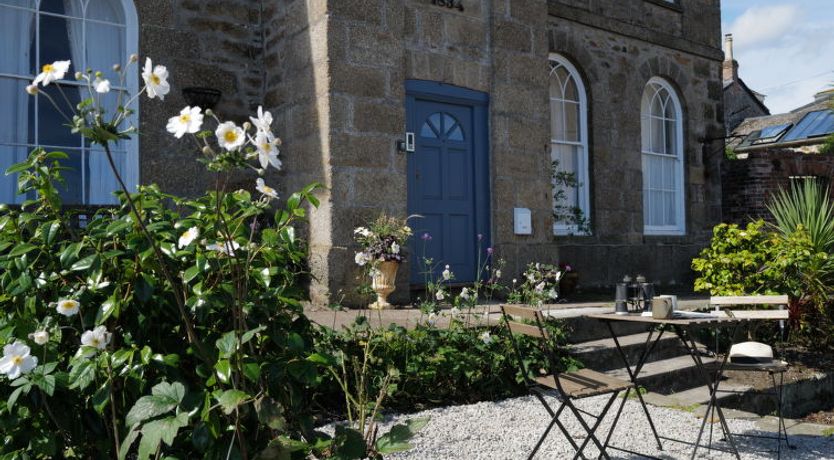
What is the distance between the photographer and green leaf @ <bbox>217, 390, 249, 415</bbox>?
2053mm

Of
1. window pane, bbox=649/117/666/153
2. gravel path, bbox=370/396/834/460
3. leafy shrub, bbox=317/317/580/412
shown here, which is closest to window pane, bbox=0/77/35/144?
leafy shrub, bbox=317/317/580/412

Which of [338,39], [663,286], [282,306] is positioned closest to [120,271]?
[282,306]

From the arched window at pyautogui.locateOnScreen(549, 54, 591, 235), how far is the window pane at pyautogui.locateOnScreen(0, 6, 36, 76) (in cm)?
641

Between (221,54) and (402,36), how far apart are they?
1921mm

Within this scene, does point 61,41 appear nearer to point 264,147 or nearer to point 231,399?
point 264,147

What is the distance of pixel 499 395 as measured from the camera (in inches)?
201

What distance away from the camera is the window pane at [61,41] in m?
6.95

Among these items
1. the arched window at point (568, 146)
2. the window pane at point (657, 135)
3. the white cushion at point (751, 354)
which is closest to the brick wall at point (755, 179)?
the window pane at point (657, 135)

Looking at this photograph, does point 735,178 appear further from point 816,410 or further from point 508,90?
point 816,410

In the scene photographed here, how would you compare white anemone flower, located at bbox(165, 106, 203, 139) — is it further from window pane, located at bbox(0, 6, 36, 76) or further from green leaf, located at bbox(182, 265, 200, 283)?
window pane, located at bbox(0, 6, 36, 76)

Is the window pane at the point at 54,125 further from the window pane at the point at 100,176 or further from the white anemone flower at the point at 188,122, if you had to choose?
the white anemone flower at the point at 188,122

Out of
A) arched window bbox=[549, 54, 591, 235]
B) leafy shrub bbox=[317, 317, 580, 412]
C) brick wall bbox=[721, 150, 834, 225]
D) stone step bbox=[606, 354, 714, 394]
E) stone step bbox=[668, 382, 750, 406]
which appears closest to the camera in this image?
leafy shrub bbox=[317, 317, 580, 412]

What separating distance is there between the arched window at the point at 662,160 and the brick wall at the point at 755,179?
132 cm

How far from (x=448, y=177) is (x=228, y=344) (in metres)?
5.87
